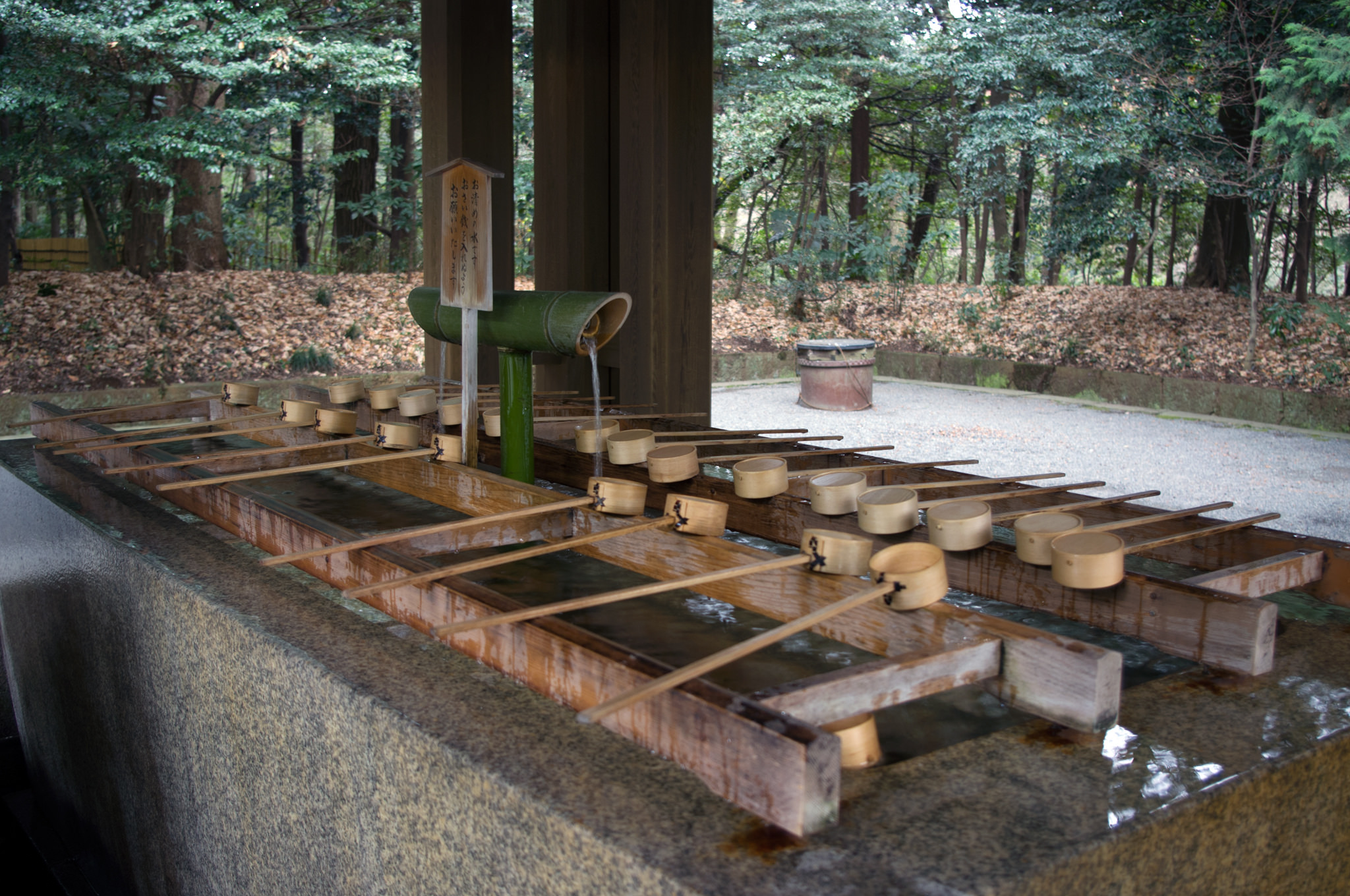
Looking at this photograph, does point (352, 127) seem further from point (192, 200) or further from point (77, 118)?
point (77, 118)

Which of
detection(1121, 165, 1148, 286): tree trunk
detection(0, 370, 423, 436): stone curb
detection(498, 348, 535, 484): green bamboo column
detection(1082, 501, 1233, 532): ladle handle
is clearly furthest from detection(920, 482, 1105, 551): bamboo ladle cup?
detection(1121, 165, 1148, 286): tree trunk

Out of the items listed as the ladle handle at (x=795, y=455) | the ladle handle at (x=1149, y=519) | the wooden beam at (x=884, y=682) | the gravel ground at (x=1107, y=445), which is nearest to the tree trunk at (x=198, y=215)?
the gravel ground at (x=1107, y=445)

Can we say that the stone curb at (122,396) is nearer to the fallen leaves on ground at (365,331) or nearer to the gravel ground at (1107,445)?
the fallen leaves on ground at (365,331)

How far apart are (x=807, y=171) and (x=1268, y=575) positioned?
54.6 feet

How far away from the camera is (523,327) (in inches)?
98.2

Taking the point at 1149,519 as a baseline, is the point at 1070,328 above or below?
above

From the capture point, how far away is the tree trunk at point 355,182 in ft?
47.5

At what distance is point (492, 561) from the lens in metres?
1.69

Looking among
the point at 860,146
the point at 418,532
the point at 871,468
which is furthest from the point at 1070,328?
the point at 418,532

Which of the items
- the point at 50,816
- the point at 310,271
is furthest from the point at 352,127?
the point at 50,816

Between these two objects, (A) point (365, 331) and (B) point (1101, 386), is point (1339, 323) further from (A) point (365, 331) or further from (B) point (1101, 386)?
(A) point (365, 331)

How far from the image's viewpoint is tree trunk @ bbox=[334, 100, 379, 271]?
14492 millimetres

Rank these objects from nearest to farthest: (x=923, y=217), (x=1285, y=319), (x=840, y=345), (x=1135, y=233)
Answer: (x=840, y=345) < (x=1285, y=319) < (x=1135, y=233) < (x=923, y=217)

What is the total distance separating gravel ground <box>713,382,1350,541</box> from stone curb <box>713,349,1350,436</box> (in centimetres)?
43
